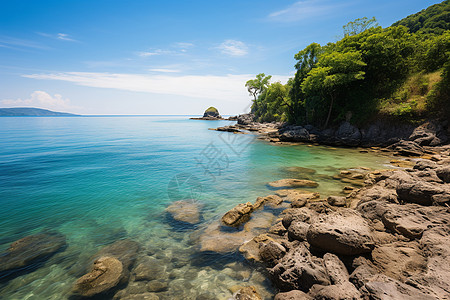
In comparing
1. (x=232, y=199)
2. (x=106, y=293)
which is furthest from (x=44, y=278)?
(x=232, y=199)

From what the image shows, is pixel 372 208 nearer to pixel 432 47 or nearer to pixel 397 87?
pixel 397 87

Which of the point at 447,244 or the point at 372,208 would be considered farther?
the point at 372,208

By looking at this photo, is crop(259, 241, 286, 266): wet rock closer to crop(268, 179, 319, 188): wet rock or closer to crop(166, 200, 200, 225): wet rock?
crop(166, 200, 200, 225): wet rock

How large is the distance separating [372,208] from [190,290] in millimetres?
7221

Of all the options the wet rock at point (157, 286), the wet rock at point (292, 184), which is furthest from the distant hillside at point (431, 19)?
the wet rock at point (157, 286)

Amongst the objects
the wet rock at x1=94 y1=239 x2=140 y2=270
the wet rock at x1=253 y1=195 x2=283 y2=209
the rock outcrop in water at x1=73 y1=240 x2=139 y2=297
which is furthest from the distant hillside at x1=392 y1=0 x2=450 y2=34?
the rock outcrop in water at x1=73 y1=240 x2=139 y2=297

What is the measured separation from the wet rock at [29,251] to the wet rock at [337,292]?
9.12m

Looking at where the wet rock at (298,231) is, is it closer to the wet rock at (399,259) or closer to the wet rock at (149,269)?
the wet rock at (399,259)

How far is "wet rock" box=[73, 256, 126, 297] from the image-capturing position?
17.9 feet

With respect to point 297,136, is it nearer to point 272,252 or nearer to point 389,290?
point 272,252

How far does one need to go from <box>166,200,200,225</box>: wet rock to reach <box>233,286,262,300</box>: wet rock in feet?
15.5

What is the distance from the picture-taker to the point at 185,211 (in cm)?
1041

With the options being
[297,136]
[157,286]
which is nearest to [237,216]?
[157,286]

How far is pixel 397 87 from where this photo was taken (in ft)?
107
